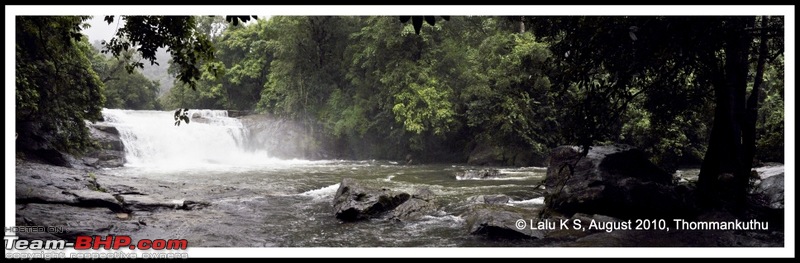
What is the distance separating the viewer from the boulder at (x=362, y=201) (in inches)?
403

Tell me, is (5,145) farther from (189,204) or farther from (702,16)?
(702,16)

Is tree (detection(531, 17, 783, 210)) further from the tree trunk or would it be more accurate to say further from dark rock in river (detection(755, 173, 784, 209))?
dark rock in river (detection(755, 173, 784, 209))

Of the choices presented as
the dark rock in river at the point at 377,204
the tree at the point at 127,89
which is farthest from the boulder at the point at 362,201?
the tree at the point at 127,89

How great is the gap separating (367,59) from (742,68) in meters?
21.9

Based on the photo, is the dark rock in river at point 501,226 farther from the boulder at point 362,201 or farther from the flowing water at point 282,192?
the boulder at point 362,201

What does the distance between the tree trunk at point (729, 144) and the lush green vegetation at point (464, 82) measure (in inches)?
0.9

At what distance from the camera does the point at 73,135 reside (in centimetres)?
1511

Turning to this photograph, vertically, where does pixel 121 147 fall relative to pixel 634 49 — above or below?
below

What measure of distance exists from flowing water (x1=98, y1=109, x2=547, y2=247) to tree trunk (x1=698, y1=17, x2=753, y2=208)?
3.07 m

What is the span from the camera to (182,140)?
91.5 feet

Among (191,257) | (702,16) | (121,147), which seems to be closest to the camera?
(191,257)

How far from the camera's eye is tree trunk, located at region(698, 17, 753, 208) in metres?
7.95

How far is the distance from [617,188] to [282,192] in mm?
8790

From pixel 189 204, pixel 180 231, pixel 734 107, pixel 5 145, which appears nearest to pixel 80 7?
pixel 5 145
